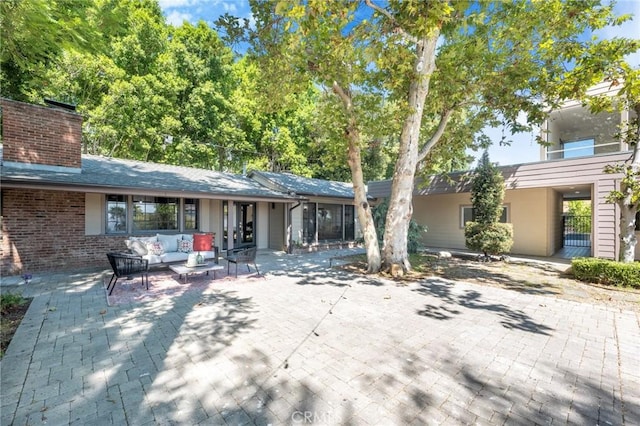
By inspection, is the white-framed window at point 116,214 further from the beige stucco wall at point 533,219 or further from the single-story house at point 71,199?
the beige stucco wall at point 533,219

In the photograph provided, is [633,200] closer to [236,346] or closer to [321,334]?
[321,334]

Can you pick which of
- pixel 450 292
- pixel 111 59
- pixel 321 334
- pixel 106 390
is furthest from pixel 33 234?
pixel 111 59

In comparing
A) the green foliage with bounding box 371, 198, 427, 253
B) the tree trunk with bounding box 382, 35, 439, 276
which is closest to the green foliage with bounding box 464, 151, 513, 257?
the green foliage with bounding box 371, 198, 427, 253

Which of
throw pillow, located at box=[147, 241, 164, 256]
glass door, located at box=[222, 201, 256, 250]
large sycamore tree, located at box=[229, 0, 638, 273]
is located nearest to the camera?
large sycamore tree, located at box=[229, 0, 638, 273]

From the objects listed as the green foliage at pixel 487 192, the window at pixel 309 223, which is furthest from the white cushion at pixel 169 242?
the green foliage at pixel 487 192

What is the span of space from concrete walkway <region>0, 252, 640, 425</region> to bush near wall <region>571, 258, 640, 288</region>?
85.6 inches

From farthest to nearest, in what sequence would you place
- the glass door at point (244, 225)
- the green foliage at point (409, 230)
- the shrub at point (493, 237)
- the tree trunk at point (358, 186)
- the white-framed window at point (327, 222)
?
the white-framed window at point (327, 222) → the glass door at point (244, 225) → the green foliage at point (409, 230) → the shrub at point (493, 237) → the tree trunk at point (358, 186)

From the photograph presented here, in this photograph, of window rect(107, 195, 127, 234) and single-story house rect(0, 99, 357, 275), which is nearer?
single-story house rect(0, 99, 357, 275)

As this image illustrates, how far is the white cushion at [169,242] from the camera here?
8.50 meters

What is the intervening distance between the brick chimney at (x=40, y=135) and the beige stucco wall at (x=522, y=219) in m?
14.6

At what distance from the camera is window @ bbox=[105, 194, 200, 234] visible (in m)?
9.02

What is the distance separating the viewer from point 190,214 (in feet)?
34.8

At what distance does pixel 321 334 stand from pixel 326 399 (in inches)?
57.1

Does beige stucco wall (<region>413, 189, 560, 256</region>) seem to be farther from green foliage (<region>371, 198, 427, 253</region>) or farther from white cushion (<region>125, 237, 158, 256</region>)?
white cushion (<region>125, 237, 158, 256</region>)
